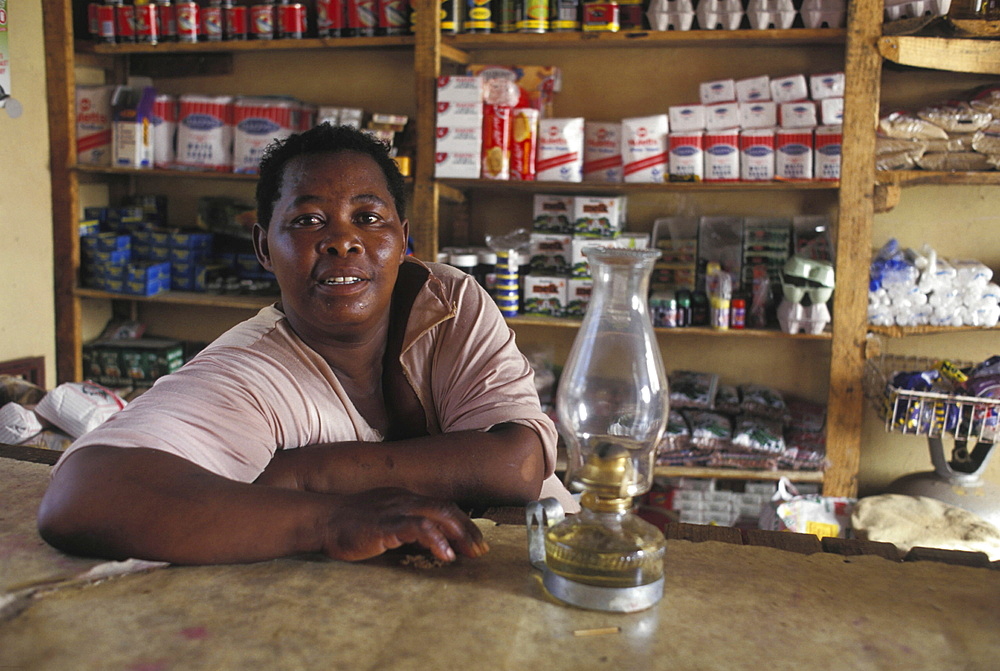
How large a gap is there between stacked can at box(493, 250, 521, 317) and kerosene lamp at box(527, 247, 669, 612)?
2.05 metres

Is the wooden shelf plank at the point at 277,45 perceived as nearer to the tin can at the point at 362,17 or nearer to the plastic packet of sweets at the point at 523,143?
the tin can at the point at 362,17

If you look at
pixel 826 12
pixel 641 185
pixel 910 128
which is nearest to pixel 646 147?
pixel 641 185

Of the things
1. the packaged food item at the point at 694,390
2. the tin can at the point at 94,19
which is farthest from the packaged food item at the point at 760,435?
the tin can at the point at 94,19

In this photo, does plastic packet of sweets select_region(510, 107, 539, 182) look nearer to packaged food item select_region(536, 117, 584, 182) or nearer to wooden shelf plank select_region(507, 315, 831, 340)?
packaged food item select_region(536, 117, 584, 182)

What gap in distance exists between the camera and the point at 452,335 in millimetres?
1509

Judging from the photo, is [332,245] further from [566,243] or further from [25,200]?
[25,200]

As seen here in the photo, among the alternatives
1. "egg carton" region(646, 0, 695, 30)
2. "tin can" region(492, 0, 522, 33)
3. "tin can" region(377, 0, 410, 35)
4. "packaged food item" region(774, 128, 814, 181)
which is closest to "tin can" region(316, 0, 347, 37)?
"tin can" region(377, 0, 410, 35)

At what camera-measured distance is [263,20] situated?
316 centimetres

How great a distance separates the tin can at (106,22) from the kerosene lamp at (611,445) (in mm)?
3093

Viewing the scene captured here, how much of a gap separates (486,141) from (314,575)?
7.12 feet

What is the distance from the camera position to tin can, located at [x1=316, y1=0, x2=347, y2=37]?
10.1ft

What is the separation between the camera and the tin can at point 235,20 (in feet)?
10.4

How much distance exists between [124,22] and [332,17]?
895 mm

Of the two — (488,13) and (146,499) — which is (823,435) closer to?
(488,13)
